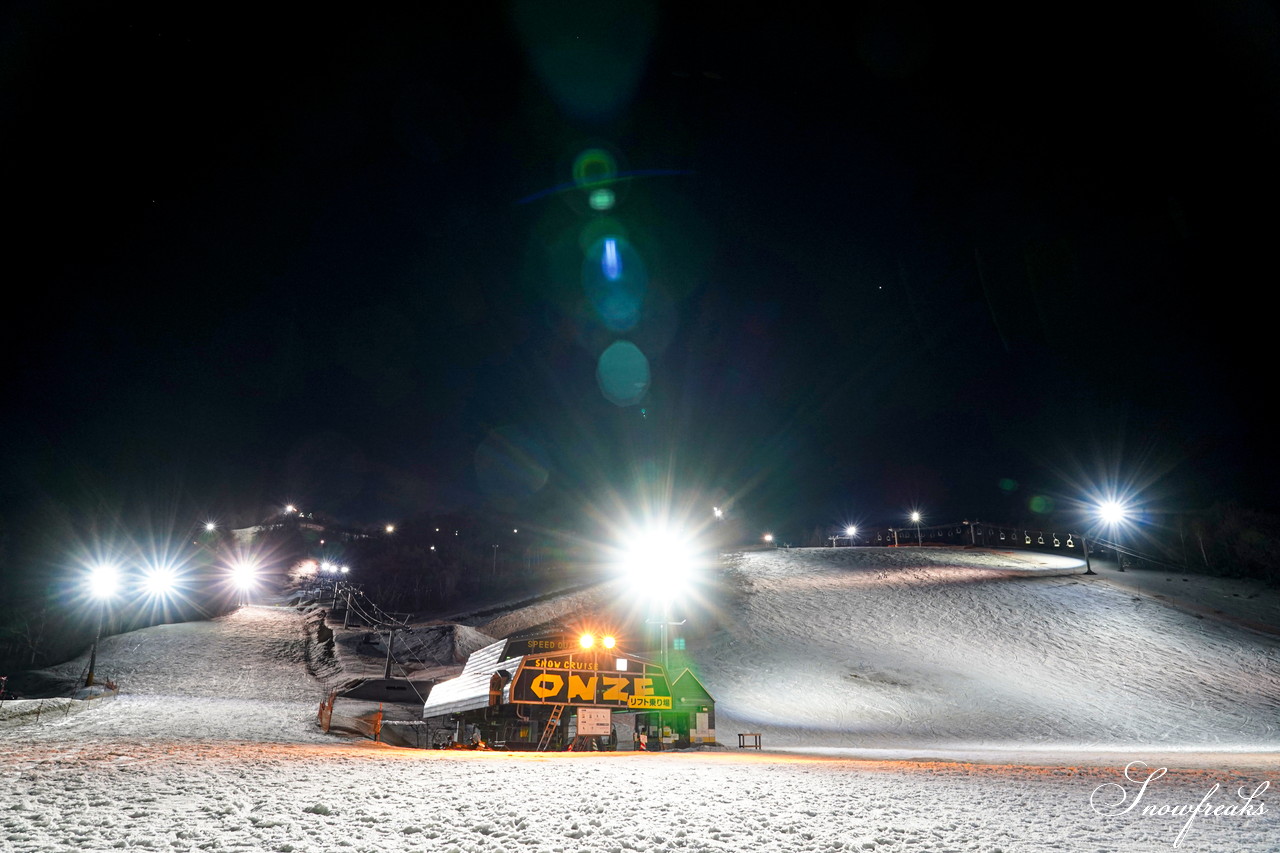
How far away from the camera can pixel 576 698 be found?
21078 millimetres

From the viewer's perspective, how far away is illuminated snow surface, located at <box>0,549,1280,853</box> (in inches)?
277

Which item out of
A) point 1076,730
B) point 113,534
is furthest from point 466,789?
point 113,534

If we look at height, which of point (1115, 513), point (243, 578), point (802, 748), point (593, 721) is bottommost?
point (802, 748)

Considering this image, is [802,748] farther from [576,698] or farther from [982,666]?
[982,666]

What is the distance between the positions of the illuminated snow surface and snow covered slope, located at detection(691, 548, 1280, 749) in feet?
0.55

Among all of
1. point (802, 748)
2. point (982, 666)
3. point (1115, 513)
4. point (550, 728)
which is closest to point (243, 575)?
point (550, 728)

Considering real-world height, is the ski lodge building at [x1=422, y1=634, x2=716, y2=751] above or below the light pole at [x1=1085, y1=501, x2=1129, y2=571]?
below

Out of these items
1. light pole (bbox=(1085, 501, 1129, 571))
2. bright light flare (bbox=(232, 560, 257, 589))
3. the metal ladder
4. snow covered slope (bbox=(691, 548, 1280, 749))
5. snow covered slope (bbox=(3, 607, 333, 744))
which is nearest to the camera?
snow covered slope (bbox=(3, 607, 333, 744))

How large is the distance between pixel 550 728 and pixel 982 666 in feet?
77.8

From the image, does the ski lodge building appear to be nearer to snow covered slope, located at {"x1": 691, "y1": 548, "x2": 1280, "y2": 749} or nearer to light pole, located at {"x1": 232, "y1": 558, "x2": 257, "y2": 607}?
snow covered slope, located at {"x1": 691, "y1": 548, "x2": 1280, "y2": 749}

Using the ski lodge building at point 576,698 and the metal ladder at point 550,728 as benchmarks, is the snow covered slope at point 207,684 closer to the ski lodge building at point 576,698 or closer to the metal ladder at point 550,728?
the ski lodge building at point 576,698

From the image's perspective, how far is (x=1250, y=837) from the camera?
280 inches

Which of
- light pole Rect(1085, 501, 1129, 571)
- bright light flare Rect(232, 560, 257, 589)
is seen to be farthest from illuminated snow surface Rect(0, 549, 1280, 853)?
bright light flare Rect(232, 560, 257, 589)

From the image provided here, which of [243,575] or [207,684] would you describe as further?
[243,575]
